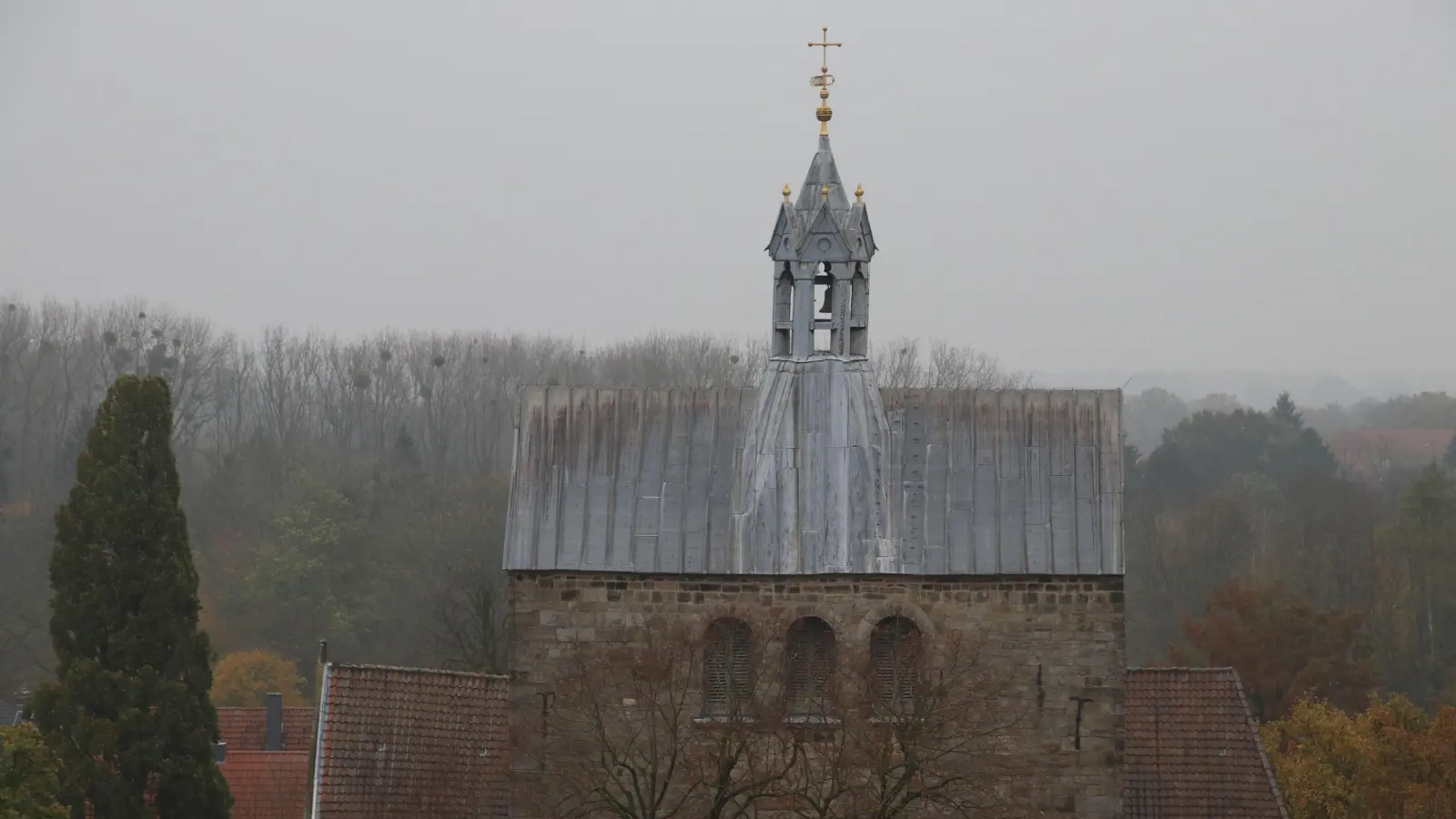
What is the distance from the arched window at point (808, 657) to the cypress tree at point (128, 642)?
875 cm

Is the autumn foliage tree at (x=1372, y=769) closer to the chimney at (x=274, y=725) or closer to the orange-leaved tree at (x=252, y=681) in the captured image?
the chimney at (x=274, y=725)

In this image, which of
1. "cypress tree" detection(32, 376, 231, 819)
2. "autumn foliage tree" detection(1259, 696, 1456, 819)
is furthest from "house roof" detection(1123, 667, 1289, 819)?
"cypress tree" detection(32, 376, 231, 819)

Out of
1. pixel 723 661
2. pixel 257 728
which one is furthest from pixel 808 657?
pixel 257 728

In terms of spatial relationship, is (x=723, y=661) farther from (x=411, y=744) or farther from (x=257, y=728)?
(x=257, y=728)

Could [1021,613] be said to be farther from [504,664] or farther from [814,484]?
[504,664]

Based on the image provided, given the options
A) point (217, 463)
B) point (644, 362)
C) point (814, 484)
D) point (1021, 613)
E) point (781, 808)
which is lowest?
point (781, 808)

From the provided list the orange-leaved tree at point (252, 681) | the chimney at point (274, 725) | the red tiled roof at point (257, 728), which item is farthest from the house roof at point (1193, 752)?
the orange-leaved tree at point (252, 681)

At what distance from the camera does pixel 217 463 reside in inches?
2283

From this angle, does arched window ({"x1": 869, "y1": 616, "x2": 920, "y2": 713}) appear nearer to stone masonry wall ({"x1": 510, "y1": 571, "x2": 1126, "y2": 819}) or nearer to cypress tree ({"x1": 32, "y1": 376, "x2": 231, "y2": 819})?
stone masonry wall ({"x1": 510, "y1": 571, "x2": 1126, "y2": 819})

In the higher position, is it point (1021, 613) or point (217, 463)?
point (217, 463)

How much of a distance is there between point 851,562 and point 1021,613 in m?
1.71

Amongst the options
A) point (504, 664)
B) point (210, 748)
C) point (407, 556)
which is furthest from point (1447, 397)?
point (210, 748)

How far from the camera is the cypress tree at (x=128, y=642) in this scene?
22.8m

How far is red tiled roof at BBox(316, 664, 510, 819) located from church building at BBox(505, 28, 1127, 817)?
85.5 inches
